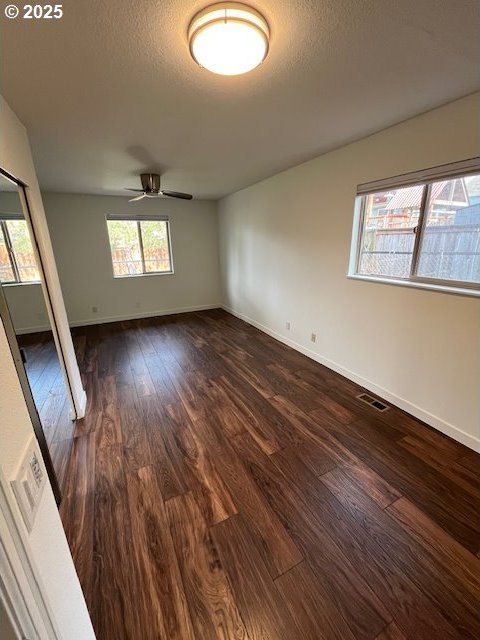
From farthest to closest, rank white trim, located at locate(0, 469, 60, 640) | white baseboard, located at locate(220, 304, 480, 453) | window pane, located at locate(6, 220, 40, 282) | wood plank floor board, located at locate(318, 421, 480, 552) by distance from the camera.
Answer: window pane, located at locate(6, 220, 40, 282)
white baseboard, located at locate(220, 304, 480, 453)
wood plank floor board, located at locate(318, 421, 480, 552)
white trim, located at locate(0, 469, 60, 640)

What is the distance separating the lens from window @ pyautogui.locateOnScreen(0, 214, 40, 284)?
2.10 meters

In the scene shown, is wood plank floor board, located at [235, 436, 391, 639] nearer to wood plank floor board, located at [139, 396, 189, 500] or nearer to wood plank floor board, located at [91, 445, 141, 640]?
wood plank floor board, located at [139, 396, 189, 500]

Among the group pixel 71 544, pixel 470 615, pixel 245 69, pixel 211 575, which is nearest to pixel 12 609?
pixel 211 575

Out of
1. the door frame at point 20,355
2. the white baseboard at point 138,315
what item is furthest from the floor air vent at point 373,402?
the white baseboard at point 138,315

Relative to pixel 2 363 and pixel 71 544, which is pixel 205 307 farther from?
pixel 2 363

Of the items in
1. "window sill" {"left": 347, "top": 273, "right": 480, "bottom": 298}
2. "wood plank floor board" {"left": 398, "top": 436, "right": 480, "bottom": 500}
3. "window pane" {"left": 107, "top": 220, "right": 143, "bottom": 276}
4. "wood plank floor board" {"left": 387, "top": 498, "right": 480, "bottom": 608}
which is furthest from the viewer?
"window pane" {"left": 107, "top": 220, "right": 143, "bottom": 276}

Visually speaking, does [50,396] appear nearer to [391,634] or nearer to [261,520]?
[261,520]

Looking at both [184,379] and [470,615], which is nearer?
[470,615]

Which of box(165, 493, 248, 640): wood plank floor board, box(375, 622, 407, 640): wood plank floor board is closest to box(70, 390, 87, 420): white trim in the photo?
box(165, 493, 248, 640): wood plank floor board

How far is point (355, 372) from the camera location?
9.32ft

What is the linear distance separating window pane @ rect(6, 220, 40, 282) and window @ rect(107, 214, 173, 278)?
8.32ft

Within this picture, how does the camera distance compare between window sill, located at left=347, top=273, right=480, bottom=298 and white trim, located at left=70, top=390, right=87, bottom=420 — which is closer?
window sill, located at left=347, top=273, right=480, bottom=298

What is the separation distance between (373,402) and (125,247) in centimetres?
487

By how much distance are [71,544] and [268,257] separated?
368 cm
